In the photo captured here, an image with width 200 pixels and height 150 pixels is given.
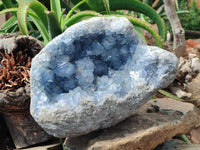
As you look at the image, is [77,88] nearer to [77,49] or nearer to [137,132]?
[77,49]

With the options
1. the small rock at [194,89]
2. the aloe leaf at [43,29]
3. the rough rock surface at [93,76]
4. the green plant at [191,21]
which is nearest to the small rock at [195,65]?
the small rock at [194,89]

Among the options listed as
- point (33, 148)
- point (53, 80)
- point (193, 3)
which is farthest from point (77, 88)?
point (193, 3)

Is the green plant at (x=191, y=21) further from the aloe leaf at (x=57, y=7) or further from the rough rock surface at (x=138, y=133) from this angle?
the rough rock surface at (x=138, y=133)

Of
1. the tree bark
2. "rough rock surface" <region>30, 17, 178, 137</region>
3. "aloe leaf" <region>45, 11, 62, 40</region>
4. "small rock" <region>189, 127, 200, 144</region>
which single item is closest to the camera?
"rough rock surface" <region>30, 17, 178, 137</region>

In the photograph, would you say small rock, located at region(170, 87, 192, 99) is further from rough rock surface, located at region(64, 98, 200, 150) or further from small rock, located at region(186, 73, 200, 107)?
rough rock surface, located at region(64, 98, 200, 150)

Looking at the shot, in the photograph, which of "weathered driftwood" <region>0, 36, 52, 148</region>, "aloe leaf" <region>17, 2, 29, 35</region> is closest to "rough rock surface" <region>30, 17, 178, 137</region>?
"weathered driftwood" <region>0, 36, 52, 148</region>

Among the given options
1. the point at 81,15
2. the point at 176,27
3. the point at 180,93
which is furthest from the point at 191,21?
the point at 81,15

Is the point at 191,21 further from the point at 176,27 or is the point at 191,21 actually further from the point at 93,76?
the point at 93,76
